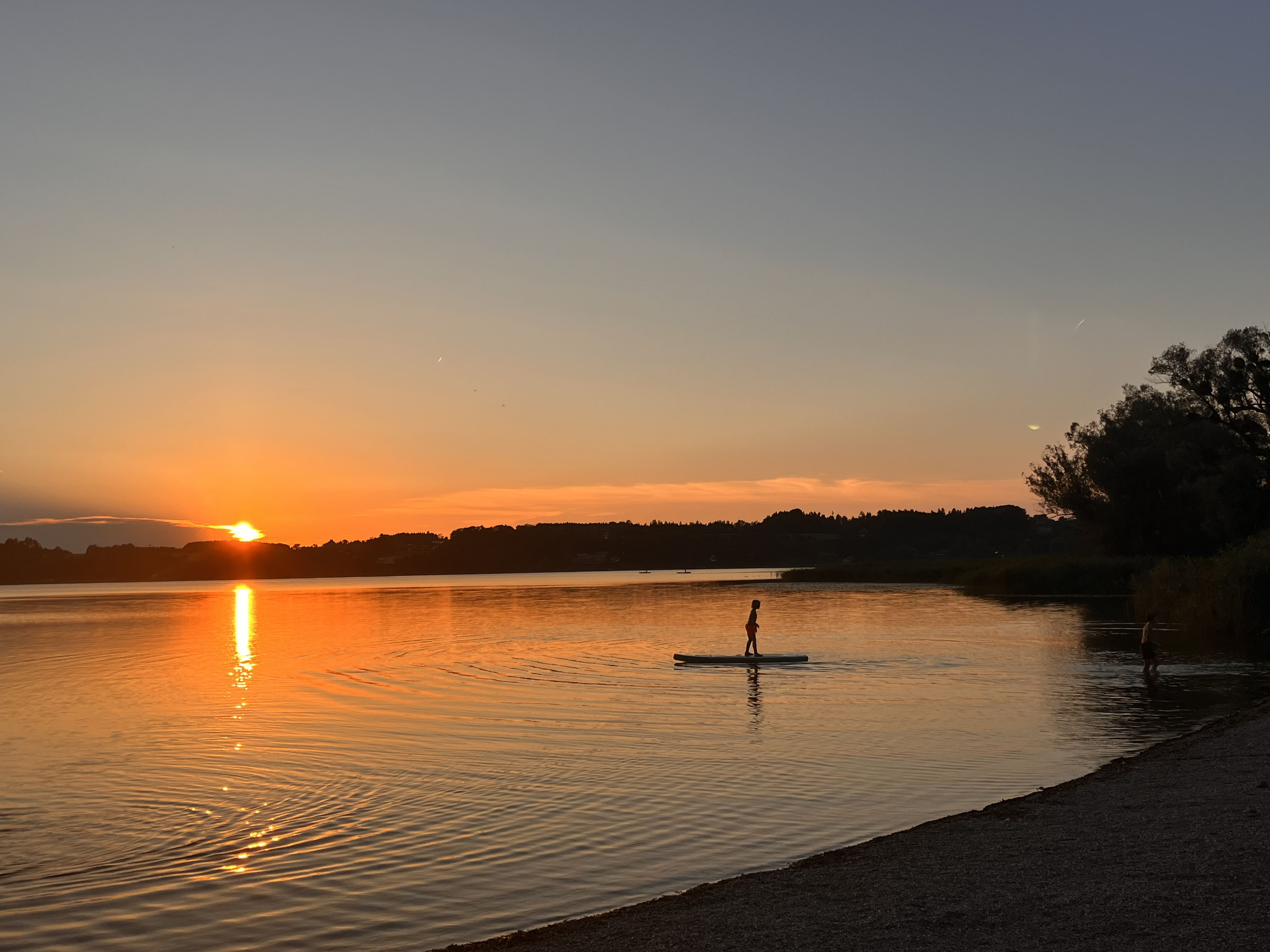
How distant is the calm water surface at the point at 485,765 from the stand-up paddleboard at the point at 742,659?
1011mm

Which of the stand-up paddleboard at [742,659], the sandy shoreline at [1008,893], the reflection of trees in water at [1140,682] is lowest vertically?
the reflection of trees in water at [1140,682]

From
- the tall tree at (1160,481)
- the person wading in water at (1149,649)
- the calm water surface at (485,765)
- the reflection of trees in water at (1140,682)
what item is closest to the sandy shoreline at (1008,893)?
the calm water surface at (485,765)

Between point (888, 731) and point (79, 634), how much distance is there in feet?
179

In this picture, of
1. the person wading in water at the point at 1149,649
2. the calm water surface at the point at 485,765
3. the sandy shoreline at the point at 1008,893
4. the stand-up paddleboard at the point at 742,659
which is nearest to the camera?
the sandy shoreline at the point at 1008,893

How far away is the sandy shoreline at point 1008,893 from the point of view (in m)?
8.43

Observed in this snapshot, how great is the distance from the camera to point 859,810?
15.6 metres

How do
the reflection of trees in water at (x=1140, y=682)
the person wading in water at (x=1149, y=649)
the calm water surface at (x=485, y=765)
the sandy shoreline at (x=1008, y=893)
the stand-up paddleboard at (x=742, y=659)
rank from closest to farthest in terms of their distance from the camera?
the sandy shoreline at (x=1008, y=893), the calm water surface at (x=485, y=765), the reflection of trees in water at (x=1140, y=682), the person wading in water at (x=1149, y=649), the stand-up paddleboard at (x=742, y=659)

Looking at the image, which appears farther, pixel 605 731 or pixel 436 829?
pixel 605 731

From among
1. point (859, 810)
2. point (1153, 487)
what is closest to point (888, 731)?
point (859, 810)

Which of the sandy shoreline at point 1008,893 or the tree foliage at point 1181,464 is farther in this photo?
the tree foliage at point 1181,464

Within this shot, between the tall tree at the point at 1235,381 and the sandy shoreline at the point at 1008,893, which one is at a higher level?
the tall tree at the point at 1235,381

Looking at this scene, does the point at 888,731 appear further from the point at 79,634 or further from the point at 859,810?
the point at 79,634

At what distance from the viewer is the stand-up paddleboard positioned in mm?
38219

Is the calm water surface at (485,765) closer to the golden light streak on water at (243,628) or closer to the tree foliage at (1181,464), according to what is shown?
the golden light streak on water at (243,628)
